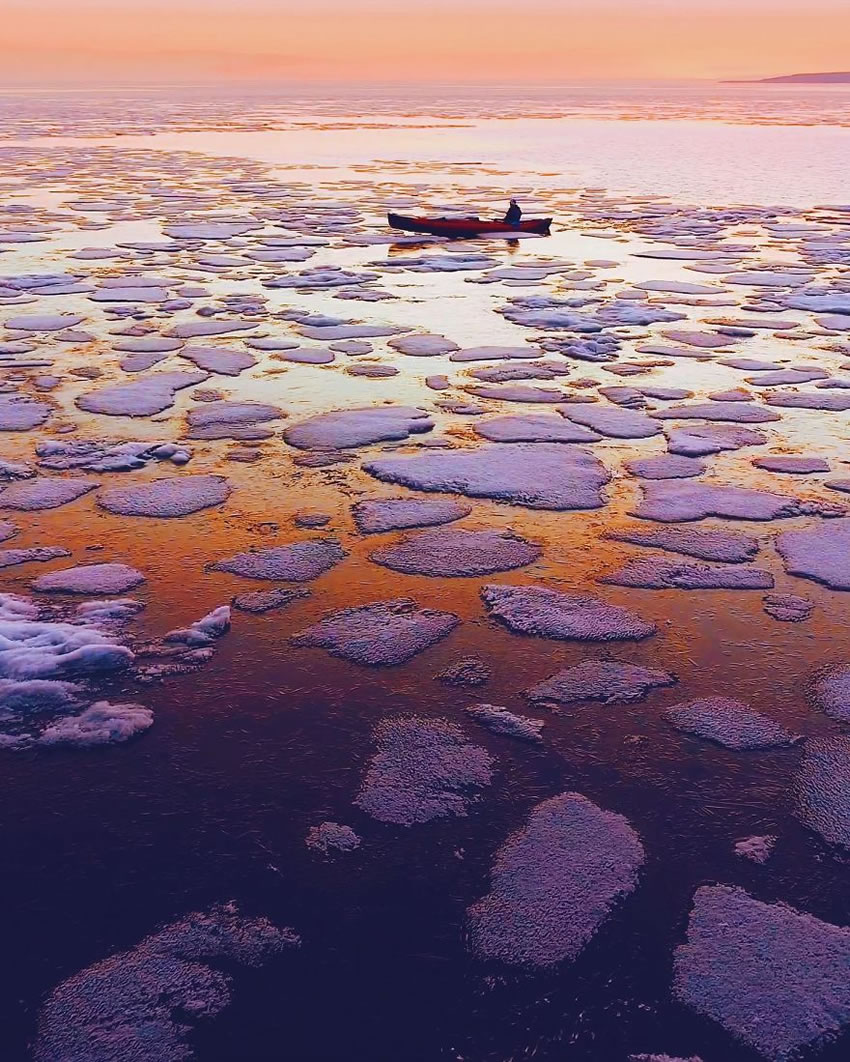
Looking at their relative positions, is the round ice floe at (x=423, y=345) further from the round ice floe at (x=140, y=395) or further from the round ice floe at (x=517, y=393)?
the round ice floe at (x=140, y=395)

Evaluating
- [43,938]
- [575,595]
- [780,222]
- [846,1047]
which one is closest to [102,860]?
[43,938]

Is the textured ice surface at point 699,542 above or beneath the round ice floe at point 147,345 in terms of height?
beneath

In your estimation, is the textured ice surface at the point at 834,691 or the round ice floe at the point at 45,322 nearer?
the textured ice surface at the point at 834,691

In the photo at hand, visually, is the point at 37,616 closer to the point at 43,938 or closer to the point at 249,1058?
the point at 43,938

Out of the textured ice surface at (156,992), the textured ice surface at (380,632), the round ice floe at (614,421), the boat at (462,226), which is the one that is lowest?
the textured ice surface at (156,992)

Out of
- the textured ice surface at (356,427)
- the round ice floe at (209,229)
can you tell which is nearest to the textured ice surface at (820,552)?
the textured ice surface at (356,427)

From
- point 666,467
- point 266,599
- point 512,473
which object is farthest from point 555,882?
point 666,467

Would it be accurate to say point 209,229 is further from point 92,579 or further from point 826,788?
point 826,788

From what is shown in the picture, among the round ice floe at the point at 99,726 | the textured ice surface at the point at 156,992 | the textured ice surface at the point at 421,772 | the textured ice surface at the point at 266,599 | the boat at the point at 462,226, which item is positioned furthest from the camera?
the boat at the point at 462,226

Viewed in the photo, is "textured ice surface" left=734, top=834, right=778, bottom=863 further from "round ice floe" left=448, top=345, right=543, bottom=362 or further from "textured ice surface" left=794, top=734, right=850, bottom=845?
"round ice floe" left=448, top=345, right=543, bottom=362
